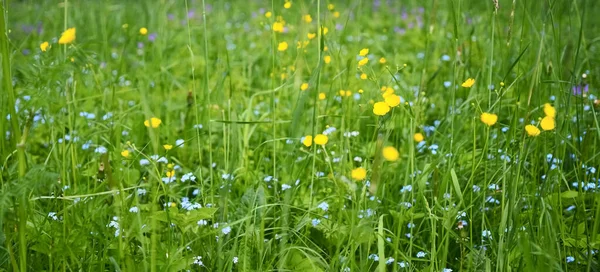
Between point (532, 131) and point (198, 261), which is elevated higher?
point (532, 131)

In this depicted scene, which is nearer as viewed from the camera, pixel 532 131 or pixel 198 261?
pixel 532 131

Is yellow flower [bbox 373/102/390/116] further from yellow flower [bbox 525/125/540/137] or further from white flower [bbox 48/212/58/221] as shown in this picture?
white flower [bbox 48/212/58/221]

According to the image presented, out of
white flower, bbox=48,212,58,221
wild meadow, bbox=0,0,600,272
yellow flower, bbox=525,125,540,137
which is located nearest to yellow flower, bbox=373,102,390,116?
wild meadow, bbox=0,0,600,272

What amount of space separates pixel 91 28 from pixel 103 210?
245 centimetres

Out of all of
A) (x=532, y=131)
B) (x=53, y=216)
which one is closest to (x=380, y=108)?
(x=532, y=131)

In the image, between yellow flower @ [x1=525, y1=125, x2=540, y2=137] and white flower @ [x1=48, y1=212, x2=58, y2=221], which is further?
white flower @ [x1=48, y1=212, x2=58, y2=221]

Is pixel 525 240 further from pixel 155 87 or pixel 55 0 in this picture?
pixel 55 0

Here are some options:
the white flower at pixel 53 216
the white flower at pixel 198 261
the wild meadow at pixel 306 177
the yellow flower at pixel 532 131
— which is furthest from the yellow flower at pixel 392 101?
the white flower at pixel 53 216

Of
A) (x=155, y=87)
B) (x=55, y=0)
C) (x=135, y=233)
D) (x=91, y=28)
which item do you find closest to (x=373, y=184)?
(x=135, y=233)

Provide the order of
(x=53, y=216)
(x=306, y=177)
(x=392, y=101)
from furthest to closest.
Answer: (x=306, y=177) → (x=53, y=216) → (x=392, y=101)

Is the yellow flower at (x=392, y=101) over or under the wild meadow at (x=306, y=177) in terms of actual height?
over

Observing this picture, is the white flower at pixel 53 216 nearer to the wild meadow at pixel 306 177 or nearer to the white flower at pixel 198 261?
the wild meadow at pixel 306 177

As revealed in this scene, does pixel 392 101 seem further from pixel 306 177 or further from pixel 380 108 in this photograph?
pixel 306 177

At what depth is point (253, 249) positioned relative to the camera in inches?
58.7
